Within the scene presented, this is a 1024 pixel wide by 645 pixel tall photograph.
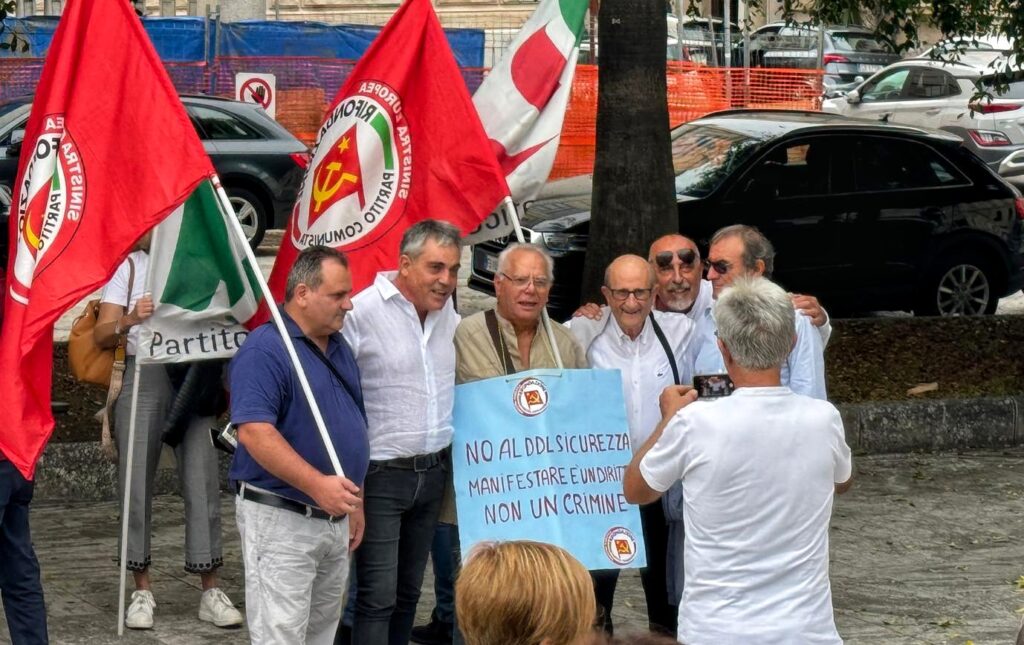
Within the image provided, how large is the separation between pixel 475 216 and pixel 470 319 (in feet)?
1.99

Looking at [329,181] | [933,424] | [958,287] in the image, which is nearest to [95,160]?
[329,181]

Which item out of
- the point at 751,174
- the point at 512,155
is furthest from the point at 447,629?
the point at 751,174

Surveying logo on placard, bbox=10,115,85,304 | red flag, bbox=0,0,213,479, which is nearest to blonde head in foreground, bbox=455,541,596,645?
red flag, bbox=0,0,213,479

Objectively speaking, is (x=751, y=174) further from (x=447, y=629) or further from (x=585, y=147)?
(x=585, y=147)

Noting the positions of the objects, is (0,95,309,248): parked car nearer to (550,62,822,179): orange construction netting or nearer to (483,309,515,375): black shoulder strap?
(550,62,822,179): orange construction netting

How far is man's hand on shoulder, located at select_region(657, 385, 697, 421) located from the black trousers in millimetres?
1378

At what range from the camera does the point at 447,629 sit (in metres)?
6.84

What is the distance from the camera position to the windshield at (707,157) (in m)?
12.9

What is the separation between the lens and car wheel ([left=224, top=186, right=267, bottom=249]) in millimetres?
17562

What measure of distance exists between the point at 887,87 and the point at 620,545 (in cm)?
2095

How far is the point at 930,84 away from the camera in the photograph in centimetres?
2495

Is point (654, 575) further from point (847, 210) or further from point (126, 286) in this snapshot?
point (847, 210)

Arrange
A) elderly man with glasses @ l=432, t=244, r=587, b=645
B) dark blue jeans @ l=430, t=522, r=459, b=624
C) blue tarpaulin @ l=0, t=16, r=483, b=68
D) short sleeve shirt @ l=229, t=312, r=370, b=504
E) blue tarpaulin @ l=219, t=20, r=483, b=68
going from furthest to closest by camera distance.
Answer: blue tarpaulin @ l=219, t=20, r=483, b=68 < blue tarpaulin @ l=0, t=16, r=483, b=68 < dark blue jeans @ l=430, t=522, r=459, b=624 < elderly man with glasses @ l=432, t=244, r=587, b=645 < short sleeve shirt @ l=229, t=312, r=370, b=504

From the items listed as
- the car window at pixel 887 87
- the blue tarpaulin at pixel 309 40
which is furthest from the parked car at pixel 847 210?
the car window at pixel 887 87
